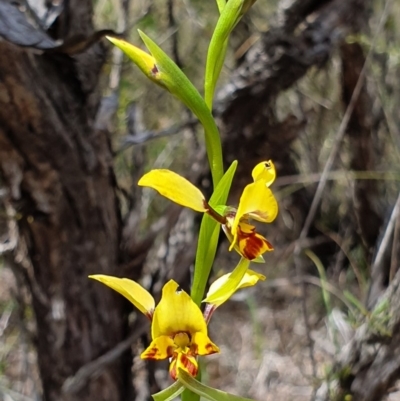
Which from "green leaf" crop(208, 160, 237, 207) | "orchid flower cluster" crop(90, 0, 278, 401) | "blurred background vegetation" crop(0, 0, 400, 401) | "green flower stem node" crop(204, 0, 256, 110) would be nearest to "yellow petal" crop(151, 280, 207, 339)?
"orchid flower cluster" crop(90, 0, 278, 401)

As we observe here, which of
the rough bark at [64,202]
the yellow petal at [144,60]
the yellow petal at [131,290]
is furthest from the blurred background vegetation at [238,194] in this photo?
the yellow petal at [131,290]

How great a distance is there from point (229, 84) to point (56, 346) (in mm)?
709

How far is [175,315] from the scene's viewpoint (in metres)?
0.62

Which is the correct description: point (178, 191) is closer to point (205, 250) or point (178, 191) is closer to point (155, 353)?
point (205, 250)

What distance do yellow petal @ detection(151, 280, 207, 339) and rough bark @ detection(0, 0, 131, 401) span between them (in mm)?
538

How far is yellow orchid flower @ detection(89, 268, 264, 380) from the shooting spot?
613 mm

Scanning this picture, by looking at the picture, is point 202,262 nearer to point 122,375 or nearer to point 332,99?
point 122,375

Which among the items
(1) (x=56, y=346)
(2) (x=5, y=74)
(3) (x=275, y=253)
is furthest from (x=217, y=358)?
(2) (x=5, y=74)

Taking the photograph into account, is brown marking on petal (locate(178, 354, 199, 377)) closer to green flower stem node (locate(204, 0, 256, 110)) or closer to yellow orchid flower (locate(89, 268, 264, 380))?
yellow orchid flower (locate(89, 268, 264, 380))

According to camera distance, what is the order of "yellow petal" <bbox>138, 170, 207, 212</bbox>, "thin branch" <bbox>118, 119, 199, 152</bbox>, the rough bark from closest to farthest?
1. "yellow petal" <bbox>138, 170, 207, 212</bbox>
2. the rough bark
3. "thin branch" <bbox>118, 119, 199, 152</bbox>

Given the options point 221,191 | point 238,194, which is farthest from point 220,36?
point 238,194

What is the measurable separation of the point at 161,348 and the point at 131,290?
3.0 inches

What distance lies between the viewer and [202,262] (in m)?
0.64

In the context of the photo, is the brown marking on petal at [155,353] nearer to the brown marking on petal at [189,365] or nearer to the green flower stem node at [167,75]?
the brown marking on petal at [189,365]
